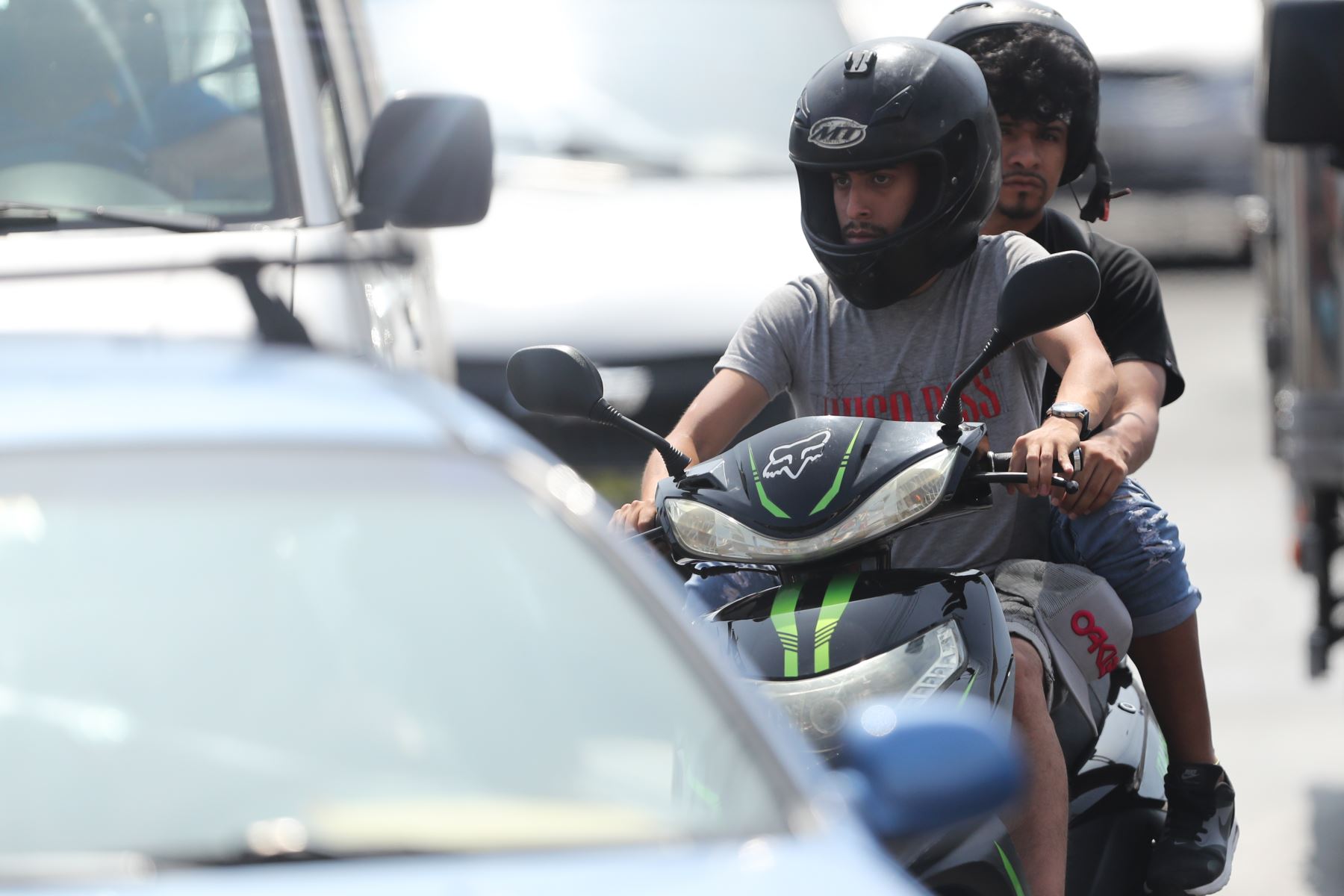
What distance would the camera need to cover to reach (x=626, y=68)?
26.9ft

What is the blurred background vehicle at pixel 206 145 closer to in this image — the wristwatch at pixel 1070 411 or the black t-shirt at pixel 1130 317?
the black t-shirt at pixel 1130 317

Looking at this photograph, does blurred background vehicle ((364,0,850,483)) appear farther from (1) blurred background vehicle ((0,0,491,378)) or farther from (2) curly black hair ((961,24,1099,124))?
(2) curly black hair ((961,24,1099,124))

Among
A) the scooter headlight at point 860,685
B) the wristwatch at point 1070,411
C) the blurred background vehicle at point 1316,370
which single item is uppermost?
the wristwatch at point 1070,411

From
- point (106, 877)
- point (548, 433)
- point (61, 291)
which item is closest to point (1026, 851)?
point (106, 877)

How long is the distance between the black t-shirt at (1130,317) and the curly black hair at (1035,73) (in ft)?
0.96

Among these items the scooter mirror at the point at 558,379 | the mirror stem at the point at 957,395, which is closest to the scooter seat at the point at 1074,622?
the mirror stem at the point at 957,395

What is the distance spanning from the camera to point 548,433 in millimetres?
7262

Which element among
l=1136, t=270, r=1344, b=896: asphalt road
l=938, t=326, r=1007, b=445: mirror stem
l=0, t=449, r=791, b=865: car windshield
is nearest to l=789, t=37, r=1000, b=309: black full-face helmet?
l=938, t=326, r=1007, b=445: mirror stem

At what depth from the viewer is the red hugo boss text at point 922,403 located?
374cm

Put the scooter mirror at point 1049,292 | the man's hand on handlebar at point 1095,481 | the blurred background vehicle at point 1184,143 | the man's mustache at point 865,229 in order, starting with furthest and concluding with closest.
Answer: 1. the blurred background vehicle at point 1184,143
2. the man's mustache at point 865,229
3. the man's hand on handlebar at point 1095,481
4. the scooter mirror at point 1049,292

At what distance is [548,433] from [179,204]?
2.42 metres

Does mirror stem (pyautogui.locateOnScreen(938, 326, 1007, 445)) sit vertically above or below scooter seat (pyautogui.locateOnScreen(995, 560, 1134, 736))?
above

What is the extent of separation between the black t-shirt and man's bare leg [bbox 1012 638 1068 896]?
973 mm

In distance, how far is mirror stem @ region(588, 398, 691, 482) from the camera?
350 centimetres
